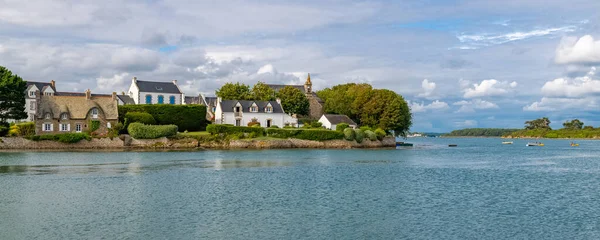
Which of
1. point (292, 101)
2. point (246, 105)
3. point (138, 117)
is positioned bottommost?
point (138, 117)

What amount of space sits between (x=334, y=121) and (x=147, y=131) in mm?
32247

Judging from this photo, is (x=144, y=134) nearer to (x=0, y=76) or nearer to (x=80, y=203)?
(x=0, y=76)

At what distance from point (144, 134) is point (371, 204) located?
53.0 m

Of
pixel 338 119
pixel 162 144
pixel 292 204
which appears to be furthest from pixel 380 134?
pixel 292 204

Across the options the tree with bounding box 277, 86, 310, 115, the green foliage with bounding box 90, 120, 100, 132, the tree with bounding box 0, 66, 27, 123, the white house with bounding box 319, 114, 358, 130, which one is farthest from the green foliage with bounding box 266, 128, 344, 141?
the tree with bounding box 0, 66, 27, 123

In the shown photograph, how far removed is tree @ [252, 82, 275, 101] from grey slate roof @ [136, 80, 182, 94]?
46.9ft

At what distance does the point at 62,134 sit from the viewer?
232ft

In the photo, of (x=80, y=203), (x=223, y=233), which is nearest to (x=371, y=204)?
Result: (x=223, y=233)

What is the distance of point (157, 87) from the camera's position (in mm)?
100625

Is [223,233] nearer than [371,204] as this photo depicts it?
Yes

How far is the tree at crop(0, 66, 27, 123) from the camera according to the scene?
71562 millimetres

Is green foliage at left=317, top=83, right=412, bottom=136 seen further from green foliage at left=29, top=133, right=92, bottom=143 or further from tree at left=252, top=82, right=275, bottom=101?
green foliage at left=29, top=133, right=92, bottom=143

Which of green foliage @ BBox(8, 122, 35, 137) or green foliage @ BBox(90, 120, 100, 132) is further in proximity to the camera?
green foliage @ BBox(90, 120, 100, 132)

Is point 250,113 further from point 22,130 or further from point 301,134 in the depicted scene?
point 22,130
